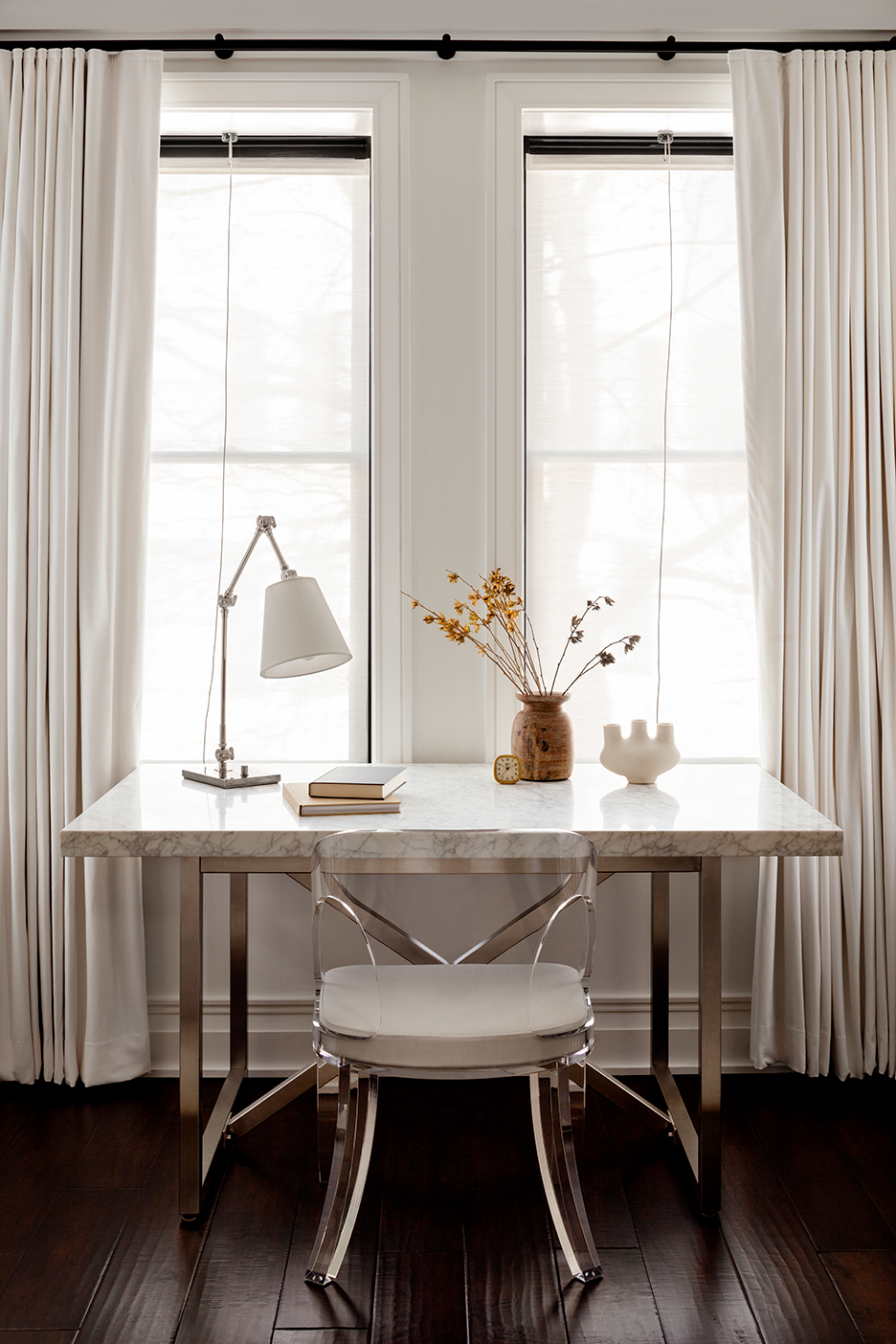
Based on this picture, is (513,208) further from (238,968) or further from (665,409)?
(238,968)

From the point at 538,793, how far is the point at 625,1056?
869 millimetres

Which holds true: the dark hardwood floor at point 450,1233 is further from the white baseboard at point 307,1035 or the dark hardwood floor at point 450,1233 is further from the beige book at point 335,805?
the beige book at point 335,805

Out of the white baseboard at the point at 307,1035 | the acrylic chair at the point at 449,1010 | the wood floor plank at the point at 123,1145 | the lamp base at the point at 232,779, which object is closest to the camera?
the acrylic chair at the point at 449,1010

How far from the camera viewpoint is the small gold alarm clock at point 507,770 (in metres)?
2.24

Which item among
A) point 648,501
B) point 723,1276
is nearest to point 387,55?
point 648,501

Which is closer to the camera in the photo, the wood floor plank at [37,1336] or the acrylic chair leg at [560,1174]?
the wood floor plank at [37,1336]

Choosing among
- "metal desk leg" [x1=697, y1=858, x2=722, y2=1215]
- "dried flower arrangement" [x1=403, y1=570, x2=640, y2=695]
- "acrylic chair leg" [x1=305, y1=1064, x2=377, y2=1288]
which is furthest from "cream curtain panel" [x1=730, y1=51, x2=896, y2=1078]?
"acrylic chair leg" [x1=305, y1=1064, x2=377, y2=1288]

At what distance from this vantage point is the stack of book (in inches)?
77.5

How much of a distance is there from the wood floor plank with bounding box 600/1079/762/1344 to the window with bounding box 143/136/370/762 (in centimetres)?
117

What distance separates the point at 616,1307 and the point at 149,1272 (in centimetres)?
83

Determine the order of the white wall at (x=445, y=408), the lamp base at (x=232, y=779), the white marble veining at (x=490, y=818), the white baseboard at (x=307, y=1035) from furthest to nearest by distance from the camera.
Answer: the white baseboard at (x=307, y=1035)
the white wall at (x=445, y=408)
the lamp base at (x=232, y=779)
the white marble veining at (x=490, y=818)

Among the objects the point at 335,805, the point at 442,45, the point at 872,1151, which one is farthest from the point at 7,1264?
the point at 442,45

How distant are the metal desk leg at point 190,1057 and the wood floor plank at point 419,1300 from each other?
0.40 metres

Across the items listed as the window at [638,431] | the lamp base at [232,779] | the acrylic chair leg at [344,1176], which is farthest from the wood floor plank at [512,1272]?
the window at [638,431]
